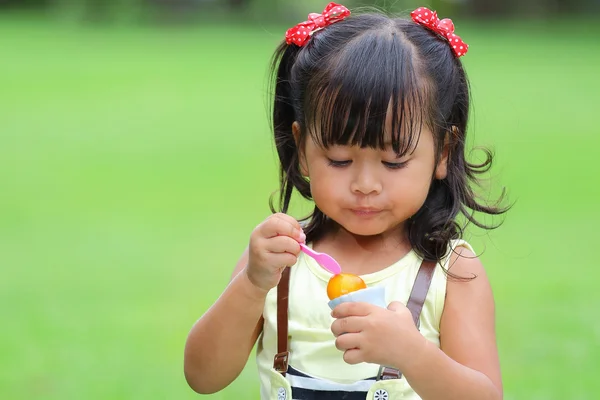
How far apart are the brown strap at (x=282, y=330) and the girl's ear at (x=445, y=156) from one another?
1.38 ft

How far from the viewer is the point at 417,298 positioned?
2.53 m

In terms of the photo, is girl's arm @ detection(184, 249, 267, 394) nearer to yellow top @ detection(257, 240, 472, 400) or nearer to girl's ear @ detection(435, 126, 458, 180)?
yellow top @ detection(257, 240, 472, 400)

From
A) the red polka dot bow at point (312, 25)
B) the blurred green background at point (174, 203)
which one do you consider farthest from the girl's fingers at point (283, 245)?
the blurred green background at point (174, 203)

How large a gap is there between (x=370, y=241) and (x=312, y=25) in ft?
1.75

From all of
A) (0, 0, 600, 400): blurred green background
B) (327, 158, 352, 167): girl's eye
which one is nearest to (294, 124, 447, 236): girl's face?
(327, 158, 352, 167): girl's eye

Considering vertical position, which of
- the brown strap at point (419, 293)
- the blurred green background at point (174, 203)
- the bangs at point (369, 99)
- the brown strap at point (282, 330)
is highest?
the bangs at point (369, 99)

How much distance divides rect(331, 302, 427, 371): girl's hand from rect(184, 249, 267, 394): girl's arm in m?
0.31

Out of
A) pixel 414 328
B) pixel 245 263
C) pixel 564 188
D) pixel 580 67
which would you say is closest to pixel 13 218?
pixel 564 188

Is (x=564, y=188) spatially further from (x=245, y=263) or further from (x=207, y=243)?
(x=245, y=263)

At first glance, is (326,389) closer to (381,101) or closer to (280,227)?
(280,227)

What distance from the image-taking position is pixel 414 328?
7.66 ft

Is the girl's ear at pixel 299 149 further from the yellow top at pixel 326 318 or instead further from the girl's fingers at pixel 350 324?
the girl's fingers at pixel 350 324

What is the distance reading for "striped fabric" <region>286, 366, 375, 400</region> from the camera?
98.8 inches

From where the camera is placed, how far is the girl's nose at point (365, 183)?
7.93 ft
